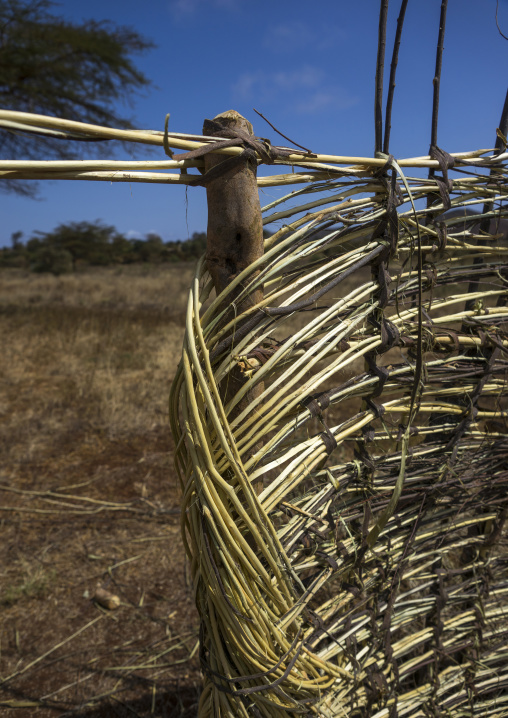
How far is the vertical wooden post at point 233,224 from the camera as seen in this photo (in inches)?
35.3

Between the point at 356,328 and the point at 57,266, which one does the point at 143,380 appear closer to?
the point at 356,328

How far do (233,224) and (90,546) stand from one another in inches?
109

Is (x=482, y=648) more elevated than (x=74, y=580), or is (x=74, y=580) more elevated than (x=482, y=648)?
(x=482, y=648)

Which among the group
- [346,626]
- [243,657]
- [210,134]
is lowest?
[346,626]

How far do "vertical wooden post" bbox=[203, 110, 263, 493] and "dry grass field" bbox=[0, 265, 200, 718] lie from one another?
6.07ft

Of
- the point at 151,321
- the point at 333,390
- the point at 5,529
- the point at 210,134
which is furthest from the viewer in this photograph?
the point at 151,321

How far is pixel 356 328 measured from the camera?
1.16 meters

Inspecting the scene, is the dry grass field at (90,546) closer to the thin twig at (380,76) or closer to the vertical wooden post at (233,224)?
the vertical wooden post at (233,224)

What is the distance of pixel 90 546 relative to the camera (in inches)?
120

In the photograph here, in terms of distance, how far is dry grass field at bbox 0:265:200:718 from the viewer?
2107 mm

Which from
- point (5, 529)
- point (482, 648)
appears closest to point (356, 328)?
point (482, 648)

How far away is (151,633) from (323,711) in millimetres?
1435

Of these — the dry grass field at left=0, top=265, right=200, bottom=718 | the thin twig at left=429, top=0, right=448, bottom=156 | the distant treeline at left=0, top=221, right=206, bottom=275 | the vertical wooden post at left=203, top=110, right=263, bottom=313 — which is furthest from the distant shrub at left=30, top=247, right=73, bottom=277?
the vertical wooden post at left=203, top=110, right=263, bottom=313

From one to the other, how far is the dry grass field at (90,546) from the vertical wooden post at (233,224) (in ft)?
6.07
